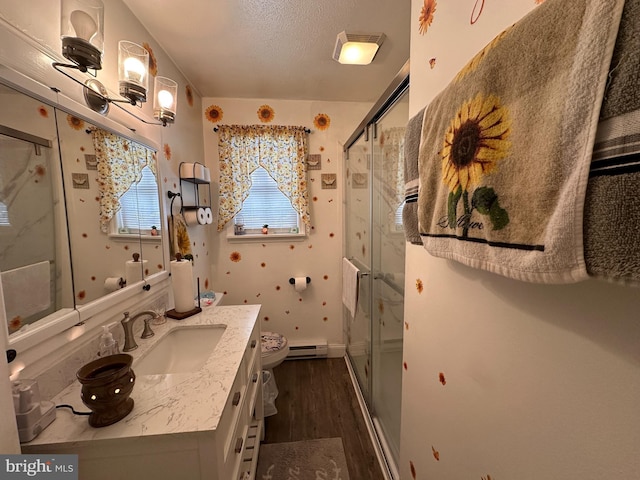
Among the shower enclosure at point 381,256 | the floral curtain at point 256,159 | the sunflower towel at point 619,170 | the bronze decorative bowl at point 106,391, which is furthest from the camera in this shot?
the floral curtain at point 256,159

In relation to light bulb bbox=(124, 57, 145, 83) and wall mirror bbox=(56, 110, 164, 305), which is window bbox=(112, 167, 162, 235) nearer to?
wall mirror bbox=(56, 110, 164, 305)

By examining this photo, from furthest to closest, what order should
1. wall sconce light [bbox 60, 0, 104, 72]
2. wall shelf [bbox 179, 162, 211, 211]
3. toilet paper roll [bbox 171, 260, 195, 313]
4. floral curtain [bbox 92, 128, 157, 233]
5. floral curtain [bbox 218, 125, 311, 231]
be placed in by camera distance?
floral curtain [bbox 218, 125, 311, 231] → wall shelf [bbox 179, 162, 211, 211] → toilet paper roll [bbox 171, 260, 195, 313] → floral curtain [bbox 92, 128, 157, 233] → wall sconce light [bbox 60, 0, 104, 72]

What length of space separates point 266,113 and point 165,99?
1.01 m

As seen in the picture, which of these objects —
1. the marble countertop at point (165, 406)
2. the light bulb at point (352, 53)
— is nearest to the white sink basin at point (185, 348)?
the marble countertop at point (165, 406)

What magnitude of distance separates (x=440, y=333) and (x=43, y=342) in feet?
3.98

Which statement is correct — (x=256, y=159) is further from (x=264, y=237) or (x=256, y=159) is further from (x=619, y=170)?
(x=619, y=170)

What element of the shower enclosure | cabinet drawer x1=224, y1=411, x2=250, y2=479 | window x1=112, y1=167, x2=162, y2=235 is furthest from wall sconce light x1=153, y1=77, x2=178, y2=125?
cabinet drawer x1=224, y1=411, x2=250, y2=479

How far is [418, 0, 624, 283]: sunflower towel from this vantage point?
299 mm

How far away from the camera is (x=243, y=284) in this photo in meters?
2.34

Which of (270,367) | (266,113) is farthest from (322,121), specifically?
(270,367)

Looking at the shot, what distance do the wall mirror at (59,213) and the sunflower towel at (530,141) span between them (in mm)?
1140

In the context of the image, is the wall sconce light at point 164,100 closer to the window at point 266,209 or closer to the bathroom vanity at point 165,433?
the window at point 266,209

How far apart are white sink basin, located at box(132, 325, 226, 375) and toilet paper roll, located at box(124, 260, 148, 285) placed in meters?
0.31

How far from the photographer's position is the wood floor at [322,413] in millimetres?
1492
